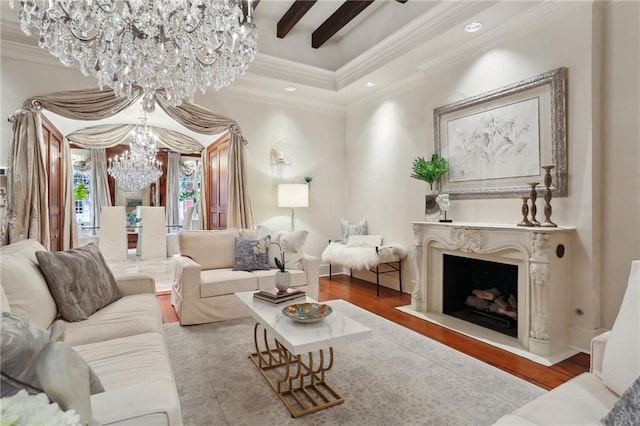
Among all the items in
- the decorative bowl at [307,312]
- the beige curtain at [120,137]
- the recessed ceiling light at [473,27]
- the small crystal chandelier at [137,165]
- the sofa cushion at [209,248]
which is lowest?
the decorative bowl at [307,312]

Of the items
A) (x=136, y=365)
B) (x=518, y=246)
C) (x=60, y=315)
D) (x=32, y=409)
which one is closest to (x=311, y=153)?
(x=518, y=246)

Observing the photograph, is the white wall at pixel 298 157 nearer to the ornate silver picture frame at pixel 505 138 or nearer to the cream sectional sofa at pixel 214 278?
the cream sectional sofa at pixel 214 278

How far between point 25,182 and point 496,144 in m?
4.75

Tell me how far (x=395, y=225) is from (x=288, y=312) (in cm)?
302

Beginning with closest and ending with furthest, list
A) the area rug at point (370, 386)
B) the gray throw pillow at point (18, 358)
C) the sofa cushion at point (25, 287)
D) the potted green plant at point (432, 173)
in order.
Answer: the gray throw pillow at point (18, 358) < the sofa cushion at point (25, 287) < the area rug at point (370, 386) < the potted green plant at point (432, 173)

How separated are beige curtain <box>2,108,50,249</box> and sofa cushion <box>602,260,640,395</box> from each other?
453cm

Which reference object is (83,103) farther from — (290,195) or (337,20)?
(337,20)

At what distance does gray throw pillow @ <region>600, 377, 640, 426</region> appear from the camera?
99 cm

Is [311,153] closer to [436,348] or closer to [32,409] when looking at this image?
[436,348]

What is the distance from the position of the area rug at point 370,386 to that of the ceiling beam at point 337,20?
364 centimetres

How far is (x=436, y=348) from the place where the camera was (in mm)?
2832

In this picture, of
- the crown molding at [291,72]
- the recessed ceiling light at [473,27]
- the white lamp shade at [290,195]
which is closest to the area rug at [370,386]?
the white lamp shade at [290,195]

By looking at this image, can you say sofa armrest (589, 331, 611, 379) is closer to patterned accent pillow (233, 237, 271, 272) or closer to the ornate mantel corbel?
the ornate mantel corbel

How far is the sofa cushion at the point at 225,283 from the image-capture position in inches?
135
